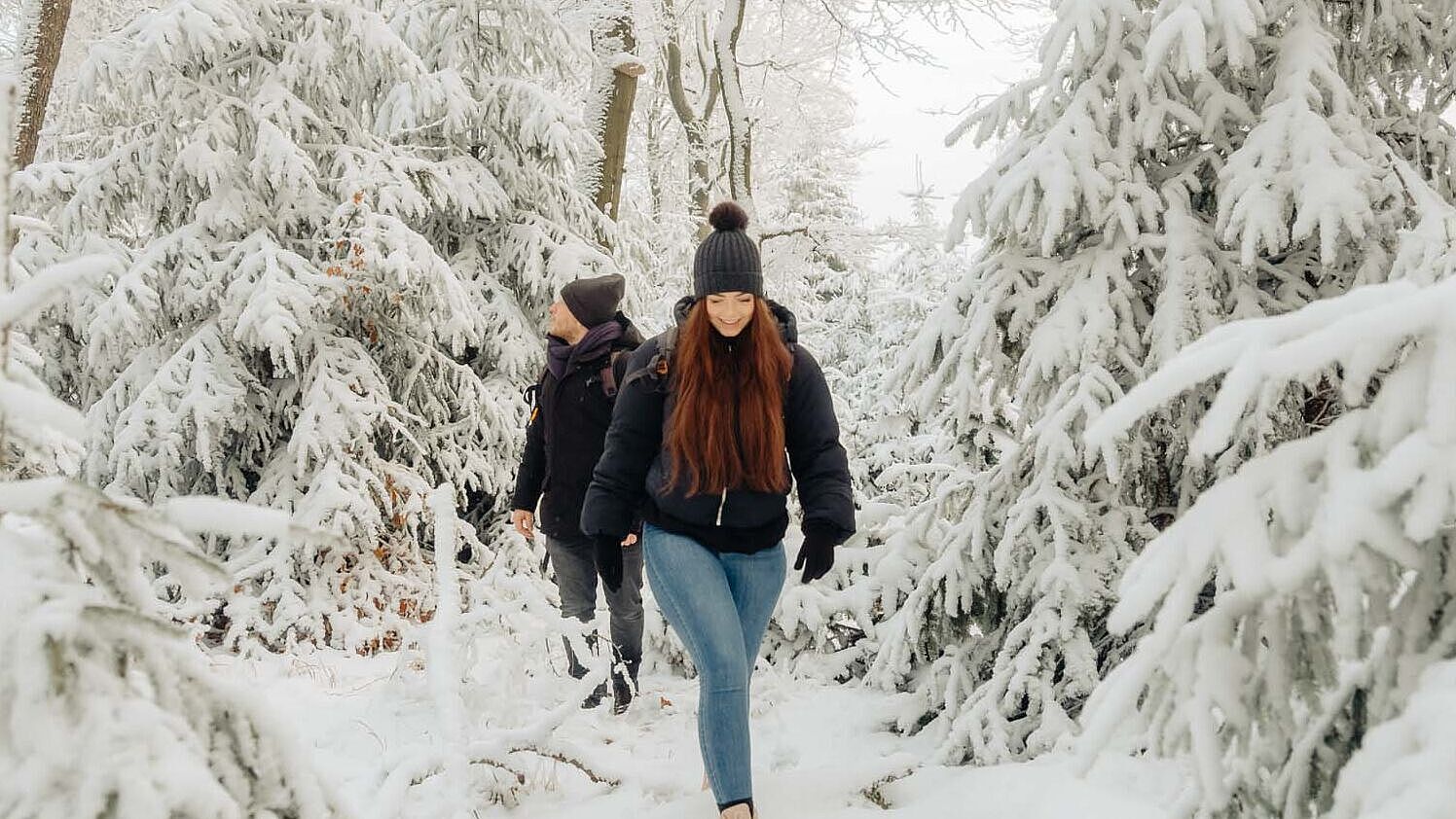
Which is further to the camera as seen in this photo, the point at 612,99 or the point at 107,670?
the point at 612,99

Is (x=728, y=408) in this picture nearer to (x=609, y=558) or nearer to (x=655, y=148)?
(x=609, y=558)

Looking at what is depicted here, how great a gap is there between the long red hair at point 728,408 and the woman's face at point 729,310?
Answer: 1.2 inches

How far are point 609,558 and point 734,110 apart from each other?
8104 millimetres

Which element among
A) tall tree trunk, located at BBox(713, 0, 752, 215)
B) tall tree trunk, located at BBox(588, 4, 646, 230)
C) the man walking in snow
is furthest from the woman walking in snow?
tall tree trunk, located at BBox(713, 0, 752, 215)

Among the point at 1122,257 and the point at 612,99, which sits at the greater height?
the point at 612,99

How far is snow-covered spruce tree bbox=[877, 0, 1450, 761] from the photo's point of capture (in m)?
3.53

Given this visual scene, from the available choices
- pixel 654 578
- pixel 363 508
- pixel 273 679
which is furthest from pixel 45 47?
pixel 654 578

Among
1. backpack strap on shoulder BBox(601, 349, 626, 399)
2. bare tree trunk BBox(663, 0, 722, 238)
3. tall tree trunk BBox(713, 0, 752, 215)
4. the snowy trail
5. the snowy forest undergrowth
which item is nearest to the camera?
the snowy forest undergrowth

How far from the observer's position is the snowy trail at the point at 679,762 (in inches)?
124

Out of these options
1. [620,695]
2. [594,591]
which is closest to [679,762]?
[620,695]

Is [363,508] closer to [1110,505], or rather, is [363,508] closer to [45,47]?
[1110,505]

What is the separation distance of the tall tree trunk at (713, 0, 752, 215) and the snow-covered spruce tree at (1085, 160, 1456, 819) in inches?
375

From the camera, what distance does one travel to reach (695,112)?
16500mm

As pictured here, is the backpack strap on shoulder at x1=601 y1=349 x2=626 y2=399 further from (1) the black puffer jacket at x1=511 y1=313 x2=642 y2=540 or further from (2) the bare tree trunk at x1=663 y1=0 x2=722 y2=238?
(2) the bare tree trunk at x1=663 y1=0 x2=722 y2=238
